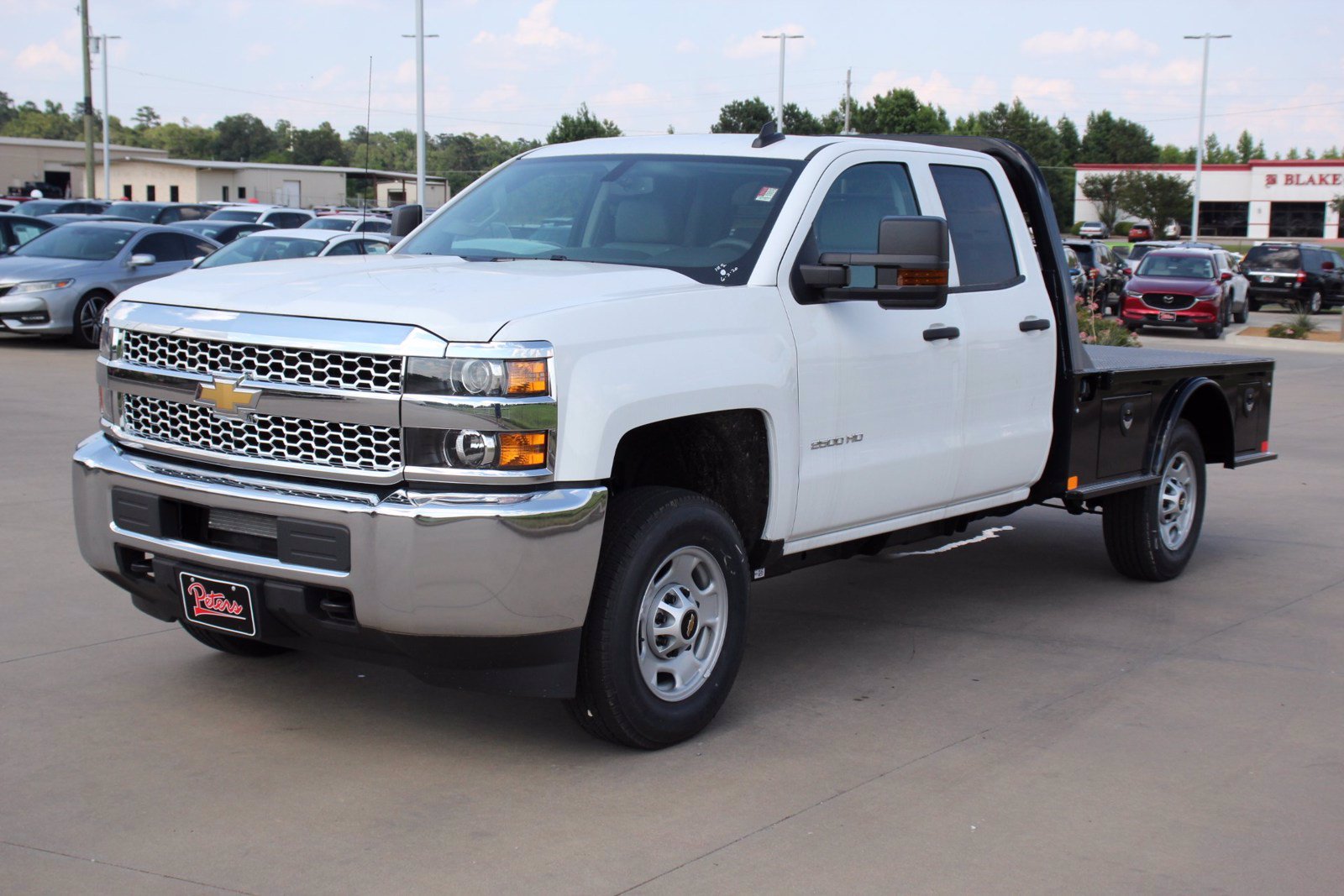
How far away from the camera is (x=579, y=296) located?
181 inches

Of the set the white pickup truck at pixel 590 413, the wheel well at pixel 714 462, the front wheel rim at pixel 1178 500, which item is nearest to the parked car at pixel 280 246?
the front wheel rim at pixel 1178 500

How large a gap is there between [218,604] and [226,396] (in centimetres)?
65

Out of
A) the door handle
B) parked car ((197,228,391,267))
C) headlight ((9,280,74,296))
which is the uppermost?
parked car ((197,228,391,267))

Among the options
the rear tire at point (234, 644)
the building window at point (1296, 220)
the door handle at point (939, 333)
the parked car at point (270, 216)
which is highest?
the building window at point (1296, 220)

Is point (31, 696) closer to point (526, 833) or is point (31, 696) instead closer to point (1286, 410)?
point (526, 833)

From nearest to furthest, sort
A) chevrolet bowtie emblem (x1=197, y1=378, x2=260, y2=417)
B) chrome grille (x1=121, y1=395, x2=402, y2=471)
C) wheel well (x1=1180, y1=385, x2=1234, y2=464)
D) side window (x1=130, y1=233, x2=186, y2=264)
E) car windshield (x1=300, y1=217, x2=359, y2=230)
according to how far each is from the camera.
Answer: chrome grille (x1=121, y1=395, x2=402, y2=471), chevrolet bowtie emblem (x1=197, y1=378, x2=260, y2=417), wheel well (x1=1180, y1=385, x2=1234, y2=464), side window (x1=130, y1=233, x2=186, y2=264), car windshield (x1=300, y1=217, x2=359, y2=230)

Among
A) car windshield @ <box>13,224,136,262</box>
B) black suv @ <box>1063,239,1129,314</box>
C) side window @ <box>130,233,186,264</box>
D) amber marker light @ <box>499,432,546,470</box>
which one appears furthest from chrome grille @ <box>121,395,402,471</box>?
black suv @ <box>1063,239,1129,314</box>

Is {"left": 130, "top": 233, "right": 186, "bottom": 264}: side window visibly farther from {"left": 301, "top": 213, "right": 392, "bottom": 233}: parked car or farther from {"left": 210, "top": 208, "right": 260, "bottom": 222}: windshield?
{"left": 210, "top": 208, "right": 260, "bottom": 222}: windshield

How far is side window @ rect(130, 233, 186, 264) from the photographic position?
770 inches

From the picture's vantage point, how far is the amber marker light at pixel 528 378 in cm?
426

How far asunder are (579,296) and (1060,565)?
4.48m

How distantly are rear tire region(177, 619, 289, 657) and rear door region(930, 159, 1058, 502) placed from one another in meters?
2.83

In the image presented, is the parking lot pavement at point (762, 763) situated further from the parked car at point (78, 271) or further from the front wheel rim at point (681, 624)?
the parked car at point (78, 271)

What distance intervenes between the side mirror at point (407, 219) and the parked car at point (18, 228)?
670 inches
